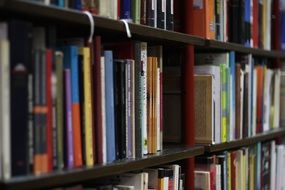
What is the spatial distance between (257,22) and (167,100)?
84cm

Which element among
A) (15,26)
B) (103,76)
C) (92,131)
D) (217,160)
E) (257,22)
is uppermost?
(257,22)

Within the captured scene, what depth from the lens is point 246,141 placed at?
206 cm

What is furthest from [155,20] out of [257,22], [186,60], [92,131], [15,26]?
[257,22]

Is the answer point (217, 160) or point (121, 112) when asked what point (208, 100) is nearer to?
point (217, 160)

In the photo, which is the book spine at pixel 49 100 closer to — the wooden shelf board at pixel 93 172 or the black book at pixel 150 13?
the wooden shelf board at pixel 93 172

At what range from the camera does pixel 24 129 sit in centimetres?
98

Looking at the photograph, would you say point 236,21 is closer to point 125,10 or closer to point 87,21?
point 125,10

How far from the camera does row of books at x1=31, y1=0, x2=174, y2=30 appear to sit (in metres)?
1.19

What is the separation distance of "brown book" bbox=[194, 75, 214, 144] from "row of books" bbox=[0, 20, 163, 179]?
1.08 feet

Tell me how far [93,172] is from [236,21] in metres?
1.20

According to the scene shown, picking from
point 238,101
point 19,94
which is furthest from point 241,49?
point 19,94

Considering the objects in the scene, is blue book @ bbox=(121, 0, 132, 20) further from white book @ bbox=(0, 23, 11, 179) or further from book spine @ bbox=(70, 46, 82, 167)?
white book @ bbox=(0, 23, 11, 179)

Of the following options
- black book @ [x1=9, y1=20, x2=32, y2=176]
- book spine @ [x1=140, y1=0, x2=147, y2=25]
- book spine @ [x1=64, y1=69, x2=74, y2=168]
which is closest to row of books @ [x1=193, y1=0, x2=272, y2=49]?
book spine @ [x1=140, y1=0, x2=147, y2=25]

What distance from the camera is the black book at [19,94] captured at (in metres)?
0.97
